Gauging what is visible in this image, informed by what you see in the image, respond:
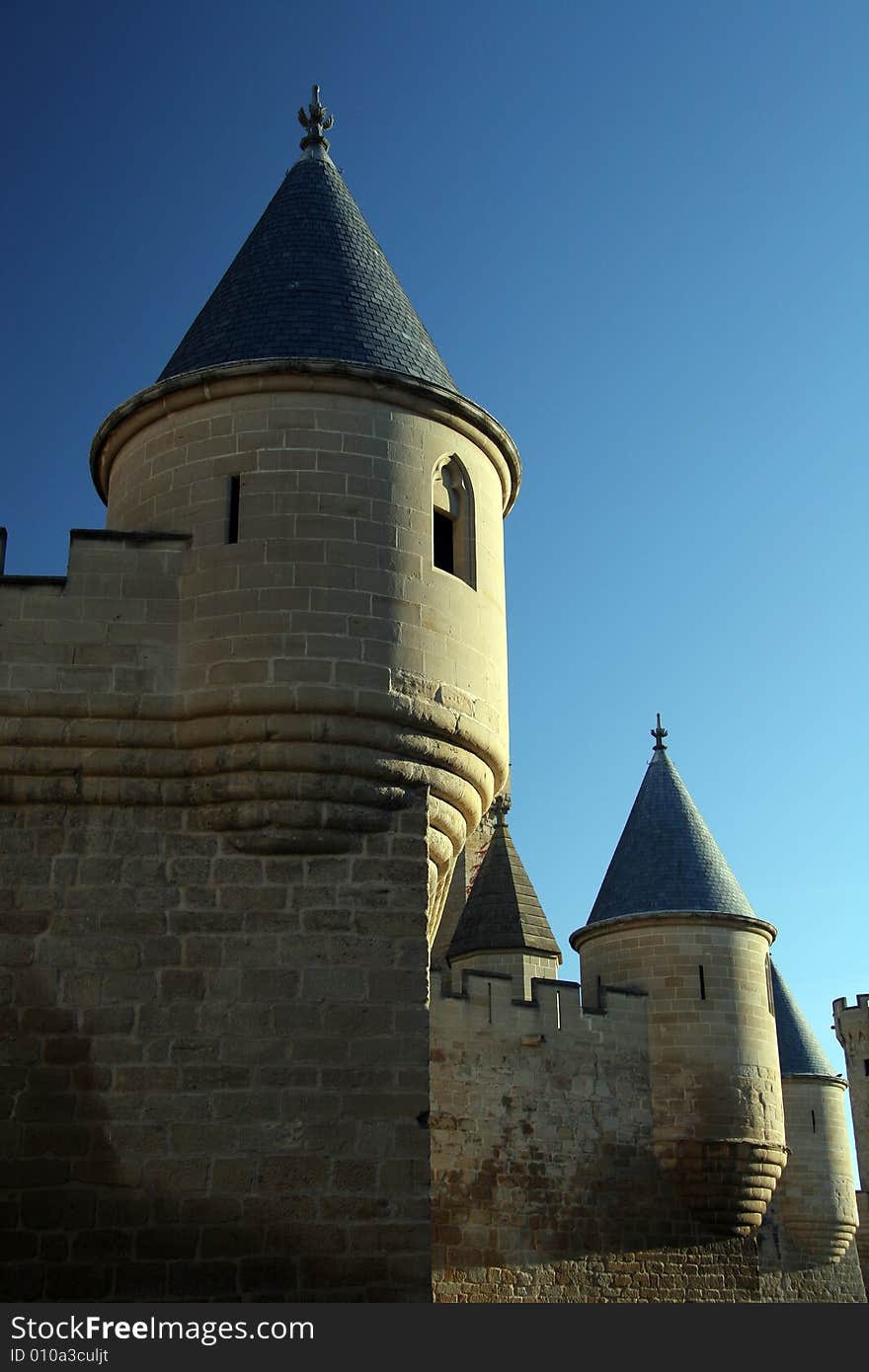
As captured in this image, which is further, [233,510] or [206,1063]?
[233,510]

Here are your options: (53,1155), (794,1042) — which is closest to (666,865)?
(794,1042)

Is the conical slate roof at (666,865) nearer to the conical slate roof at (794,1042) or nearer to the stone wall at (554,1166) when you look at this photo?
the stone wall at (554,1166)

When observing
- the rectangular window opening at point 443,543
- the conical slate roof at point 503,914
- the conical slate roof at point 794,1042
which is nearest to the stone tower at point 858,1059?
the conical slate roof at point 794,1042

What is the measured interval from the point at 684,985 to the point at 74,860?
11088 millimetres

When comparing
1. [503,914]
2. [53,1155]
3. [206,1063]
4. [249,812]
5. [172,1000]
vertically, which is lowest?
[53,1155]

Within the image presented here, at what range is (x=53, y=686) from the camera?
8.51m

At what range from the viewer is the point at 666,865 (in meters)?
18.5

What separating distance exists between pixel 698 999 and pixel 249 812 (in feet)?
35.0

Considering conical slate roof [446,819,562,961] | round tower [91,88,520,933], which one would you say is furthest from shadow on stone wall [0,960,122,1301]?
conical slate roof [446,819,562,961]

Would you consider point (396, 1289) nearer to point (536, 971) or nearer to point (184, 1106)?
point (184, 1106)

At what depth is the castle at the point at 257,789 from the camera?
7.71 m

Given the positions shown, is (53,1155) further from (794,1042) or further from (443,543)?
(794,1042)

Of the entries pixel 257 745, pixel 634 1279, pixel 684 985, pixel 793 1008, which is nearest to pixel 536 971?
pixel 684 985

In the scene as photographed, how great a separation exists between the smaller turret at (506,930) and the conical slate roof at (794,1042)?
637 cm
